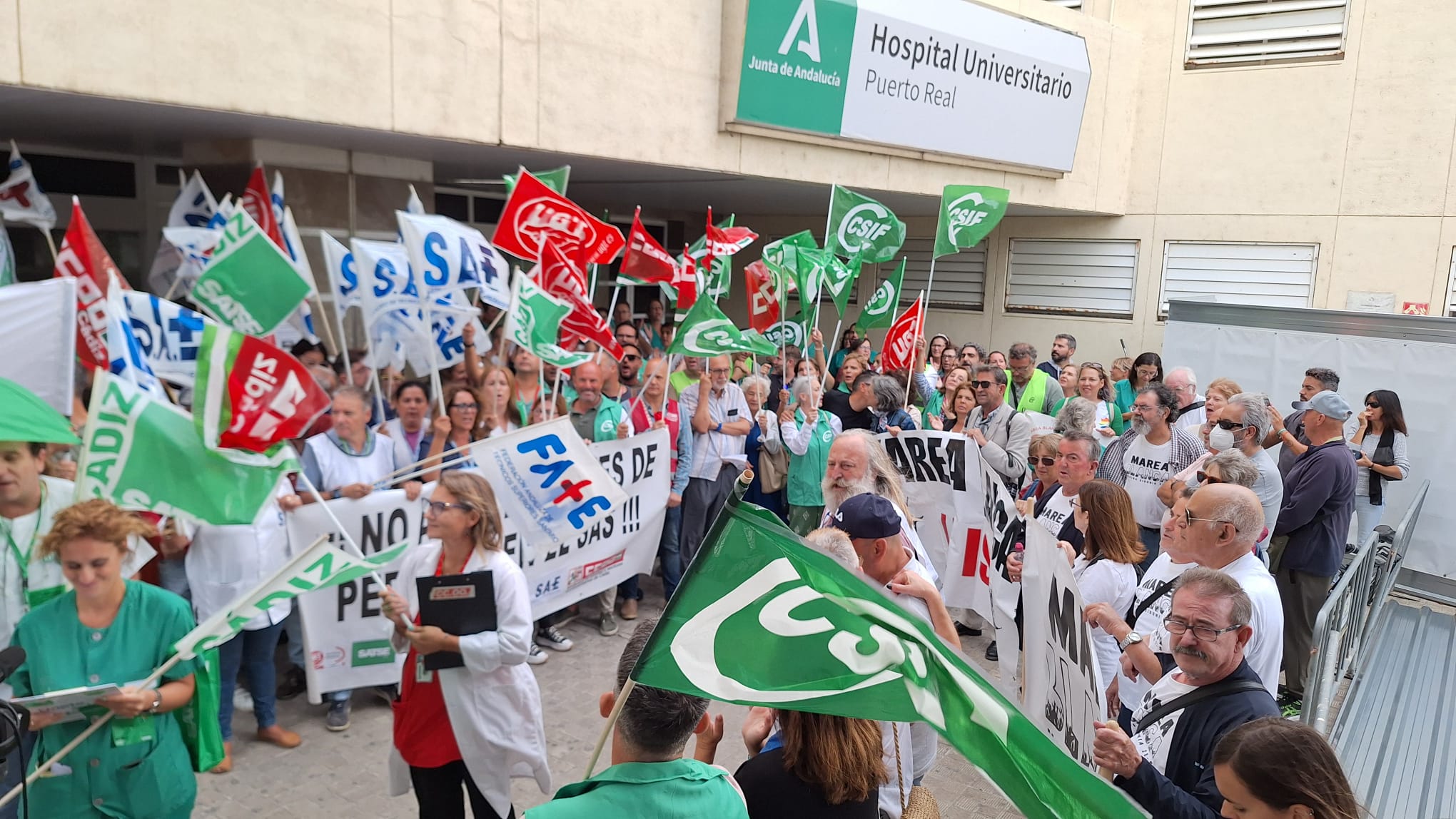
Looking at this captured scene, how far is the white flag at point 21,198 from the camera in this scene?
680 cm

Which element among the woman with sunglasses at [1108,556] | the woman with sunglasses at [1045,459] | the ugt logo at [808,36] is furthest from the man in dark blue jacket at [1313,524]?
the ugt logo at [808,36]

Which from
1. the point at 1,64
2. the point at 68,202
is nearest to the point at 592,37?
the point at 1,64

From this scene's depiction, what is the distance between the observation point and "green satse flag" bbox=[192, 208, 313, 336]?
532 cm

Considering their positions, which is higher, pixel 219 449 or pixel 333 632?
pixel 219 449

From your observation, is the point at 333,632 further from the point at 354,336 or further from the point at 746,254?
the point at 746,254

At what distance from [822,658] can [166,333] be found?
505cm

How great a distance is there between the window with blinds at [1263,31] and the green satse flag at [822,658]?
52.2 ft

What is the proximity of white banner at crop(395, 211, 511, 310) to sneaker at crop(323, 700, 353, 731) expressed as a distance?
8.85 ft

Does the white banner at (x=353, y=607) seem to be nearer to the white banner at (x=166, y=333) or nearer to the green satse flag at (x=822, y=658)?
the white banner at (x=166, y=333)

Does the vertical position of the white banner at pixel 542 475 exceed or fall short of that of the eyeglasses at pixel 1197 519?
it falls short

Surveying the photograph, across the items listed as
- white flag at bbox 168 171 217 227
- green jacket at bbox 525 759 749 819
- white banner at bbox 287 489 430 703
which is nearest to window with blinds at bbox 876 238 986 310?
white flag at bbox 168 171 217 227

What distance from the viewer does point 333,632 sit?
569cm

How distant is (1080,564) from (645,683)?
2966 millimetres

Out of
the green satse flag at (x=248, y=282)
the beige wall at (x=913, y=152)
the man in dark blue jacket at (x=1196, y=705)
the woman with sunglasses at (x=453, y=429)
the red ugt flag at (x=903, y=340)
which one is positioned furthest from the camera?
the red ugt flag at (x=903, y=340)
